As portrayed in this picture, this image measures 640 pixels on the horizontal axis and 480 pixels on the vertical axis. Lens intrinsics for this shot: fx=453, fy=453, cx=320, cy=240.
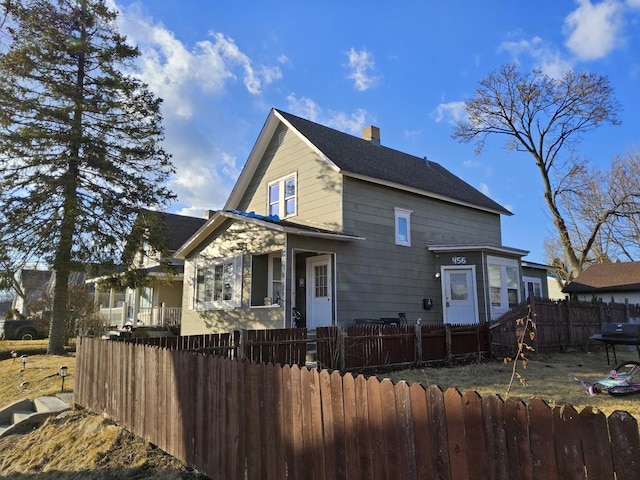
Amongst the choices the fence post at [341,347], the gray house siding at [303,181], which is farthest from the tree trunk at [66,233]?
the fence post at [341,347]

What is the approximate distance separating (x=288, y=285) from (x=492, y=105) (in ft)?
79.1

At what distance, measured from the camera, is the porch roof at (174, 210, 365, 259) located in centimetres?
1207

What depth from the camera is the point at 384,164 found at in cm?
1700

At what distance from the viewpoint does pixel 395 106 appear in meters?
15.8

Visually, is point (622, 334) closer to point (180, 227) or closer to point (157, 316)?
point (157, 316)

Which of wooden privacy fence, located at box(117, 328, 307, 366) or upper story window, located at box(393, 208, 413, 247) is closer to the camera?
wooden privacy fence, located at box(117, 328, 307, 366)

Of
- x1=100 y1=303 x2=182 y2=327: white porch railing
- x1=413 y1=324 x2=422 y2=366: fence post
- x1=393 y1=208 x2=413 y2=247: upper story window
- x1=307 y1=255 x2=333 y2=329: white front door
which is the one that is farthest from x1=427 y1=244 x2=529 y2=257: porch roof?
x1=100 y1=303 x2=182 y2=327: white porch railing

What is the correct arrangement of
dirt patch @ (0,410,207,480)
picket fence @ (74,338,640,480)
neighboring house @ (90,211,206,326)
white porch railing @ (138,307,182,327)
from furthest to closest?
neighboring house @ (90,211,206,326), white porch railing @ (138,307,182,327), dirt patch @ (0,410,207,480), picket fence @ (74,338,640,480)

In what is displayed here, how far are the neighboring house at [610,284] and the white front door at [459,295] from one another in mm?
13948

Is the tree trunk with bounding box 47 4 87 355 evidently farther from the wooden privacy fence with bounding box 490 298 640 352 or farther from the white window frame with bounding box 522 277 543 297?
the white window frame with bounding box 522 277 543 297

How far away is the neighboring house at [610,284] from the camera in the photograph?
25.6m

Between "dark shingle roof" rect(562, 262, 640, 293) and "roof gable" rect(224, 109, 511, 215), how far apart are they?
11.4 m

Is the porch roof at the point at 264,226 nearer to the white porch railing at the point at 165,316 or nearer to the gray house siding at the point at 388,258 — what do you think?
the gray house siding at the point at 388,258

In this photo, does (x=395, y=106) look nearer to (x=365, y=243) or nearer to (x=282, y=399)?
(x=365, y=243)
